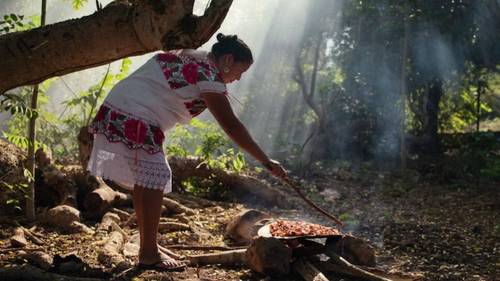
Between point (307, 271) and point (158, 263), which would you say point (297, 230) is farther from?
point (158, 263)

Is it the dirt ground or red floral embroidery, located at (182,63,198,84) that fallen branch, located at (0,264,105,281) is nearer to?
A: the dirt ground

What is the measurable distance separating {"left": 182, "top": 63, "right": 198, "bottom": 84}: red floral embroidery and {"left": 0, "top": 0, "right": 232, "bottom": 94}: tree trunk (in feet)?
0.87

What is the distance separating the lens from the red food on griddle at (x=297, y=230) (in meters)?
3.49

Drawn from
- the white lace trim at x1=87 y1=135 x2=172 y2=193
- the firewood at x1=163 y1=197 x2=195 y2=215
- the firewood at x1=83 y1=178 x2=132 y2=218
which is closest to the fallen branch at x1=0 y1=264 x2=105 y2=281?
the white lace trim at x1=87 y1=135 x2=172 y2=193

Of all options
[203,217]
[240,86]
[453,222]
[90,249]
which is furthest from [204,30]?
[240,86]

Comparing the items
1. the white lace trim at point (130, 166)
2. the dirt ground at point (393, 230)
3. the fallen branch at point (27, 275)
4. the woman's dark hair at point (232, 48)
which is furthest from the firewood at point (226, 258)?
the woman's dark hair at point (232, 48)

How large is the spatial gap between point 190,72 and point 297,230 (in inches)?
54.5

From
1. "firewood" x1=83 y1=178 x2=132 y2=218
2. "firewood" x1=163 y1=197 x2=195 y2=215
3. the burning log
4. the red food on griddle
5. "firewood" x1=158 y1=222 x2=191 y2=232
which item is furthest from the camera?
"firewood" x1=163 y1=197 x2=195 y2=215

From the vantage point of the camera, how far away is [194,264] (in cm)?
353

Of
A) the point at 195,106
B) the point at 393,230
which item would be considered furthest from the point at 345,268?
the point at 393,230

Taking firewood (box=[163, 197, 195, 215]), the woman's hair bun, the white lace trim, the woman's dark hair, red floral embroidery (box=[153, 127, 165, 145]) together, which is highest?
the woman's hair bun

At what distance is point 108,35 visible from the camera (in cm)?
277

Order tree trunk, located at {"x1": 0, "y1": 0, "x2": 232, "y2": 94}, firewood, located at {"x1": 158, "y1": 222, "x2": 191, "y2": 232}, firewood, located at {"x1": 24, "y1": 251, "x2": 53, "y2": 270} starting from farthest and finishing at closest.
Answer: firewood, located at {"x1": 158, "y1": 222, "x2": 191, "y2": 232}, firewood, located at {"x1": 24, "y1": 251, "x2": 53, "y2": 270}, tree trunk, located at {"x1": 0, "y1": 0, "x2": 232, "y2": 94}

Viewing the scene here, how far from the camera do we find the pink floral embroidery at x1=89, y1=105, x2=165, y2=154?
10.1 feet
